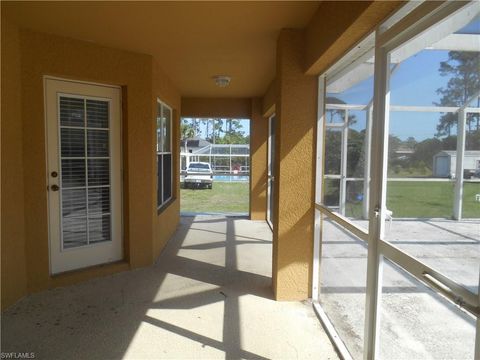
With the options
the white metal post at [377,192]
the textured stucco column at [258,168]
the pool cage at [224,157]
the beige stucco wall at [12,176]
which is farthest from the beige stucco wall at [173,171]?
the pool cage at [224,157]

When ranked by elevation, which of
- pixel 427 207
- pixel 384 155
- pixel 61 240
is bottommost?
pixel 61 240

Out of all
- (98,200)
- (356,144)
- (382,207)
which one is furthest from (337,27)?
(98,200)

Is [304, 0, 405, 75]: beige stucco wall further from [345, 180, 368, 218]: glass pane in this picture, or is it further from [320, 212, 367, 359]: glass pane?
[320, 212, 367, 359]: glass pane

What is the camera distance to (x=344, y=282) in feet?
9.91

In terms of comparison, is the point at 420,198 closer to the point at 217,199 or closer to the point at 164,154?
the point at 164,154

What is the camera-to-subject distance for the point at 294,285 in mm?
3160

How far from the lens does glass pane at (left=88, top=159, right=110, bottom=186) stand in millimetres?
3687

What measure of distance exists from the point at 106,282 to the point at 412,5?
337 cm

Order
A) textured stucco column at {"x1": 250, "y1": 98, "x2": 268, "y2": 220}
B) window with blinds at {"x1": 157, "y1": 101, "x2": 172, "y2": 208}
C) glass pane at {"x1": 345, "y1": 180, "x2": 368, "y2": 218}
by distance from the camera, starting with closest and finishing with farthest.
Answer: glass pane at {"x1": 345, "y1": 180, "x2": 368, "y2": 218}
window with blinds at {"x1": 157, "y1": 101, "x2": 172, "y2": 208}
textured stucco column at {"x1": 250, "y1": 98, "x2": 268, "y2": 220}

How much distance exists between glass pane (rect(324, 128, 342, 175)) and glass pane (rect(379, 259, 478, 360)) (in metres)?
1.08

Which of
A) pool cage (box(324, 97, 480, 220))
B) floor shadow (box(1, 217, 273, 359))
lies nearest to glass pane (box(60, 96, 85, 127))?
floor shadow (box(1, 217, 273, 359))

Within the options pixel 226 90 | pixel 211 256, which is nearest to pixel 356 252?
pixel 211 256

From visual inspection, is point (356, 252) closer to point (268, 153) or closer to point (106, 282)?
point (106, 282)

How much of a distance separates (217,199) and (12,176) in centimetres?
841
